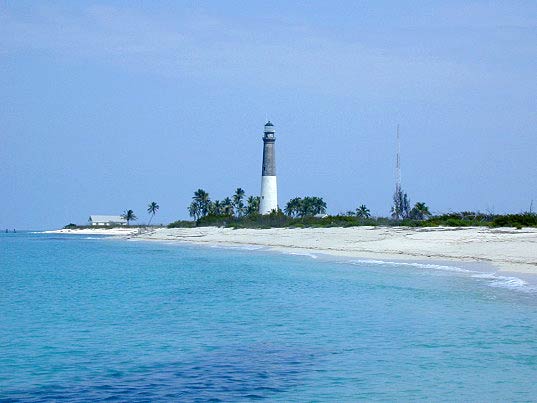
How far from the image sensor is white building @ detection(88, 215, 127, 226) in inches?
5710

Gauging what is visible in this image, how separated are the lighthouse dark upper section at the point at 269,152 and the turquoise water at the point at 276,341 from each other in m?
50.0

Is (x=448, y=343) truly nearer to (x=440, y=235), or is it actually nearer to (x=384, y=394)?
(x=384, y=394)

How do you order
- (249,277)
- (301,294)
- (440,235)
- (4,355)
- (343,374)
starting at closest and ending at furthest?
(343,374)
(4,355)
(301,294)
(249,277)
(440,235)

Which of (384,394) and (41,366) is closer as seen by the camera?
(384,394)

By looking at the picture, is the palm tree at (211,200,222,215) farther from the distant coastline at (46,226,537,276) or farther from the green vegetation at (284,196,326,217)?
the distant coastline at (46,226,537,276)

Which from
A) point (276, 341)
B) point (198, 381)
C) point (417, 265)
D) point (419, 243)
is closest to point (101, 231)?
point (419, 243)

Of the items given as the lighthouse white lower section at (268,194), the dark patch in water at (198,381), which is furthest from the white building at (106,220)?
the dark patch in water at (198,381)

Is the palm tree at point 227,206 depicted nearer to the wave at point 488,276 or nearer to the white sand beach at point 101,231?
the white sand beach at point 101,231

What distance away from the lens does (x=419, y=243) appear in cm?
3728

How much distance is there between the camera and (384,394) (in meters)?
8.77

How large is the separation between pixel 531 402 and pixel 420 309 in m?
8.35

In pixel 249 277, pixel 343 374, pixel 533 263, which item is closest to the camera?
pixel 343 374

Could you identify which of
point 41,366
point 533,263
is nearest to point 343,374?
point 41,366

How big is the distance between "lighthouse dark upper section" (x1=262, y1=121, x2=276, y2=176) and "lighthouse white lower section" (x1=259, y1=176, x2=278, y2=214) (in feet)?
2.03
